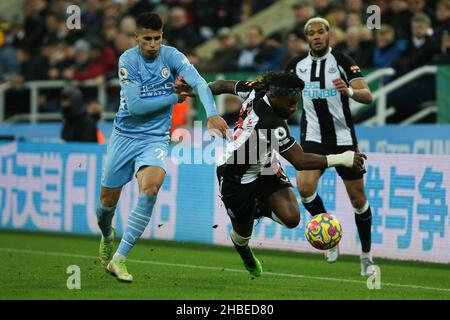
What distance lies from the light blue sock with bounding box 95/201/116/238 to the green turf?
0.45 meters

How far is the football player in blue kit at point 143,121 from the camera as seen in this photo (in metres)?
9.20

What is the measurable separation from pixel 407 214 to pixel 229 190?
10.5ft

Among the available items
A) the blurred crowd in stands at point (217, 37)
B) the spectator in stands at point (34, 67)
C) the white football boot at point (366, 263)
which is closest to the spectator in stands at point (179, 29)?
the blurred crowd in stands at point (217, 37)

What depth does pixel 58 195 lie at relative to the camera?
15312mm

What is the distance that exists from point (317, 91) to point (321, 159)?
2359 mm

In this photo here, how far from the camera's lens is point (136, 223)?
919cm

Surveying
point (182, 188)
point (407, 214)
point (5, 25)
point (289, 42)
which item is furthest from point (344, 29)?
point (5, 25)

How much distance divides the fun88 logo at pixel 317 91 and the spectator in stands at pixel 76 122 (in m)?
5.76

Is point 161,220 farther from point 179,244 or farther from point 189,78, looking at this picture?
point 189,78

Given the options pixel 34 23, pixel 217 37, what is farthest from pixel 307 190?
pixel 34 23

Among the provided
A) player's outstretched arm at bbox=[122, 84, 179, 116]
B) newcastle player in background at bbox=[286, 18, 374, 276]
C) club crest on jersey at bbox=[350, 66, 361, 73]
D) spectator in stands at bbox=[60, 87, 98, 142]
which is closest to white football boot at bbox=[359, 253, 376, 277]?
newcastle player in background at bbox=[286, 18, 374, 276]

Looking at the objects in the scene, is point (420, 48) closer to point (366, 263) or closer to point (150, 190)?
point (366, 263)

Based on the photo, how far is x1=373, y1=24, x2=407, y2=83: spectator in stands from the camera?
50.6ft

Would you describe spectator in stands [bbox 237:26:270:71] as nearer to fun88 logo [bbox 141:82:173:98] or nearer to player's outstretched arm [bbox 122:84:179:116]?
fun88 logo [bbox 141:82:173:98]
